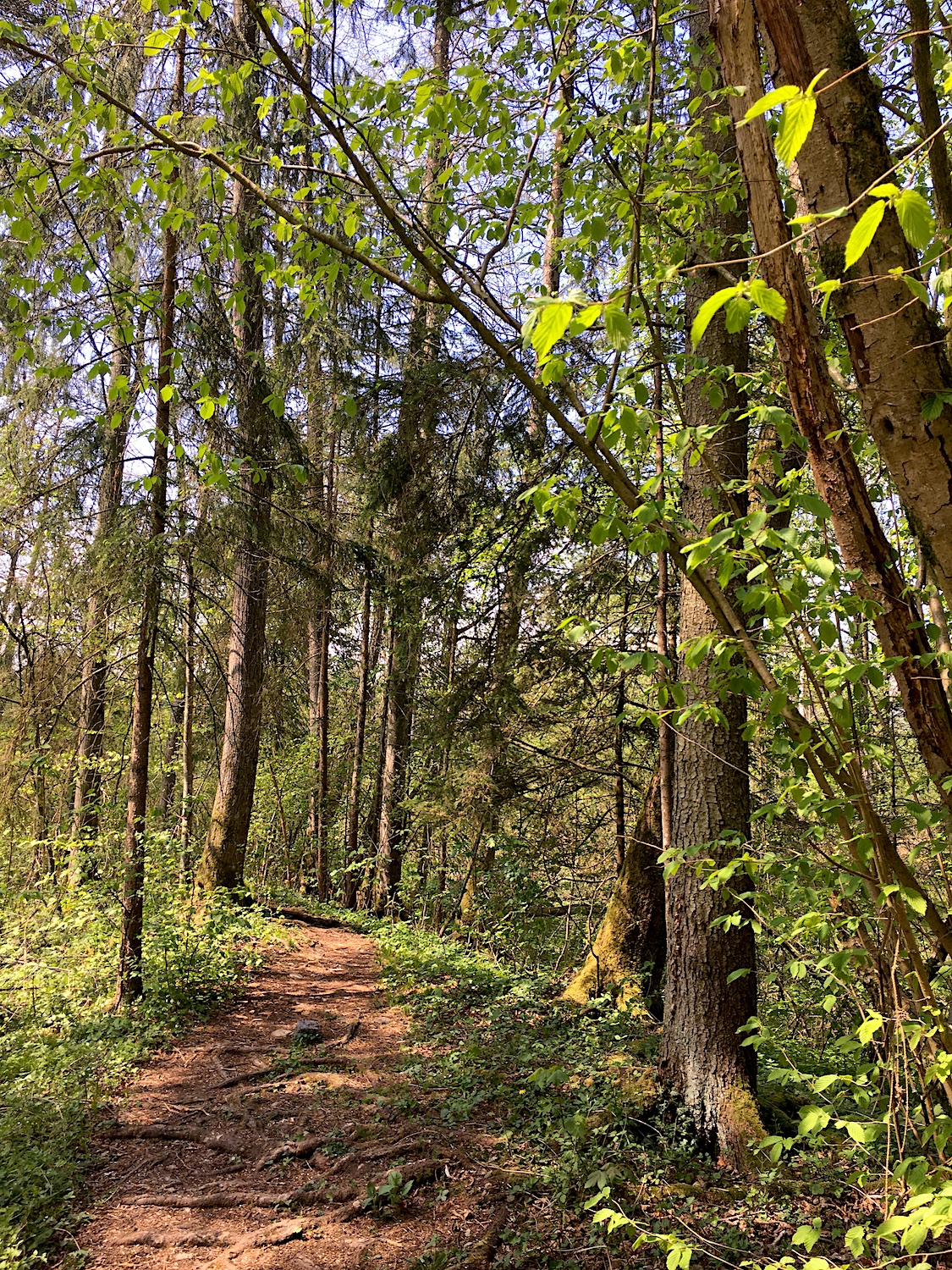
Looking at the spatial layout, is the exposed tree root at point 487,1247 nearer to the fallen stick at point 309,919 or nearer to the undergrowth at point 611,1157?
the undergrowth at point 611,1157

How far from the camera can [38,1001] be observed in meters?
6.25

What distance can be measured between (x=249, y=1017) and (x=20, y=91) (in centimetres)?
990

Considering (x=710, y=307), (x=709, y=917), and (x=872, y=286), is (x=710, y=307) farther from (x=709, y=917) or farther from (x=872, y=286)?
(x=709, y=917)

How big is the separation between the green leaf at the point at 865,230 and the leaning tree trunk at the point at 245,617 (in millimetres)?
7229

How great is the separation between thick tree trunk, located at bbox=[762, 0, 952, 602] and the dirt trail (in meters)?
3.69

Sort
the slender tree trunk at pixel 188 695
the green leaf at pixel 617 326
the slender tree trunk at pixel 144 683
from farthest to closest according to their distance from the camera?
1. the slender tree trunk at pixel 188 695
2. the slender tree trunk at pixel 144 683
3. the green leaf at pixel 617 326

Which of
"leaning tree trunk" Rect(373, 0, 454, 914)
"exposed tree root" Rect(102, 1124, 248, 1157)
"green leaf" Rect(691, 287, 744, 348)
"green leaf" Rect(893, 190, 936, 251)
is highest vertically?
"leaning tree trunk" Rect(373, 0, 454, 914)

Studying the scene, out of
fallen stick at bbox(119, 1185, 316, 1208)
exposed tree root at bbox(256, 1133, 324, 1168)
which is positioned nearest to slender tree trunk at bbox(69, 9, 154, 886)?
fallen stick at bbox(119, 1185, 316, 1208)

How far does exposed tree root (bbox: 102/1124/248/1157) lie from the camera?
15.2 ft

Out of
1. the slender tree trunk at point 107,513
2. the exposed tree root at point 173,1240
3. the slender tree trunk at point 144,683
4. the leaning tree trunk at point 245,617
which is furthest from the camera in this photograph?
the leaning tree trunk at point 245,617

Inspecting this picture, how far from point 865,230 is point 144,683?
6357 millimetres

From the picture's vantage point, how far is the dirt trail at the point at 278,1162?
3594mm

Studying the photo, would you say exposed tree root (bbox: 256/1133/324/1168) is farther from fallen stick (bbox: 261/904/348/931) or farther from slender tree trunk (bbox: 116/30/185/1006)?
fallen stick (bbox: 261/904/348/931)

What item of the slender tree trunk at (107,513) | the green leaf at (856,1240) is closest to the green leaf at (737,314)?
the green leaf at (856,1240)
